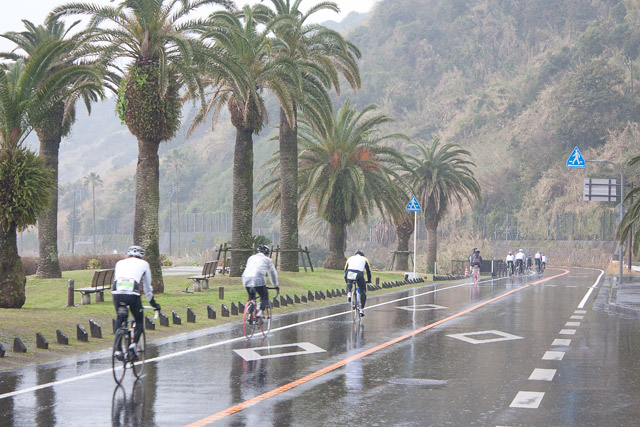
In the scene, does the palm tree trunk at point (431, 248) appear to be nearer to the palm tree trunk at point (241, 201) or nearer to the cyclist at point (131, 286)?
the palm tree trunk at point (241, 201)

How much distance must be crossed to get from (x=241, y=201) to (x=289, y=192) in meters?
5.47

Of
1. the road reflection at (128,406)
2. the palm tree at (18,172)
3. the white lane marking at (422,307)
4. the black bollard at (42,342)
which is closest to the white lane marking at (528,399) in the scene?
the road reflection at (128,406)

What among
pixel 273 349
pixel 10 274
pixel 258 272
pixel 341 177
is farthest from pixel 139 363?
pixel 341 177

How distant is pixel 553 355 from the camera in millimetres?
14219

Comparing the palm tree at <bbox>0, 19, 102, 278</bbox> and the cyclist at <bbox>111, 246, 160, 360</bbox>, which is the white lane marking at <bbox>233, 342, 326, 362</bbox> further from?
the palm tree at <bbox>0, 19, 102, 278</bbox>

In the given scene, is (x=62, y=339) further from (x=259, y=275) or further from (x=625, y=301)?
(x=625, y=301)

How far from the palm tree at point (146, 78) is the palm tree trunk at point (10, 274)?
583 centimetres

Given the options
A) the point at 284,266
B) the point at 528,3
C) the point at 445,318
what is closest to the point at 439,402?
the point at 445,318

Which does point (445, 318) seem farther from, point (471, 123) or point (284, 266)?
point (471, 123)

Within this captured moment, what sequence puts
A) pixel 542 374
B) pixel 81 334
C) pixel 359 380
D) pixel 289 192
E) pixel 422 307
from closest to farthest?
1. pixel 359 380
2. pixel 542 374
3. pixel 81 334
4. pixel 422 307
5. pixel 289 192

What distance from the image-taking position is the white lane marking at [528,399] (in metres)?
9.63

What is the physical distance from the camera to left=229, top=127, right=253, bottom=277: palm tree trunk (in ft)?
104

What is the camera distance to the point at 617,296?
30688 mm

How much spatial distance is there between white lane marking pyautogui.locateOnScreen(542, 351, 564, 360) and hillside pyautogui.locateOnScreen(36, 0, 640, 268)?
65.2 metres
